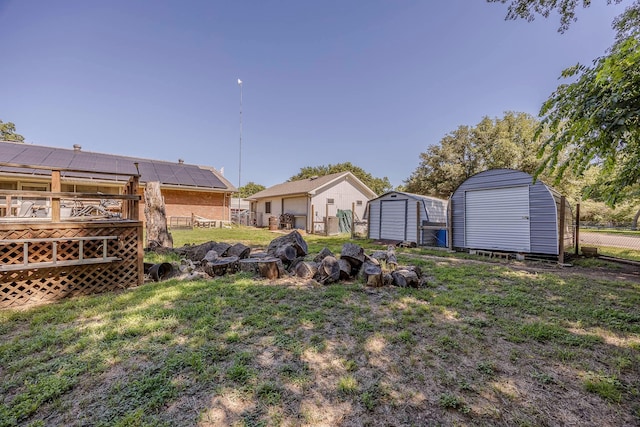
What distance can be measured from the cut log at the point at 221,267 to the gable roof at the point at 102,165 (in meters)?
14.6

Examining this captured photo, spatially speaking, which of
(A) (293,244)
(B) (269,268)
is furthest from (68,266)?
(A) (293,244)

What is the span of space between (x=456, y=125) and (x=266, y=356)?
25296 mm

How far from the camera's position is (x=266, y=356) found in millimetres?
2506

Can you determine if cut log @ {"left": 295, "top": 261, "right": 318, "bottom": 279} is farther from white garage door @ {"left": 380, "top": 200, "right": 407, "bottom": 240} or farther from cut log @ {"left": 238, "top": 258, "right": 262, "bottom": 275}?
white garage door @ {"left": 380, "top": 200, "right": 407, "bottom": 240}

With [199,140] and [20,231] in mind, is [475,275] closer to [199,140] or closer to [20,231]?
[20,231]

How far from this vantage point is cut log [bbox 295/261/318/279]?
5.23 metres

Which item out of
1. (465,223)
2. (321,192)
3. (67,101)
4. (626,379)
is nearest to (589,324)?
(626,379)

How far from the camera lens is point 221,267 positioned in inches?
218

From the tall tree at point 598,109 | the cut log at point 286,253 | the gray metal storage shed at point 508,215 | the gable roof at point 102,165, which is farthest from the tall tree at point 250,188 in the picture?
the tall tree at point 598,109

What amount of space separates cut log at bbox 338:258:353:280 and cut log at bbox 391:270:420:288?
900mm

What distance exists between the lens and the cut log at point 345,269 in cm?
517

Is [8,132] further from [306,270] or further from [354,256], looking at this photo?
[354,256]

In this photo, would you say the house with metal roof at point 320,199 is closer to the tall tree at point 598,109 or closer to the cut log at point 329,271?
the cut log at point 329,271

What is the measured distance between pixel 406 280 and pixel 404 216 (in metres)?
7.18
